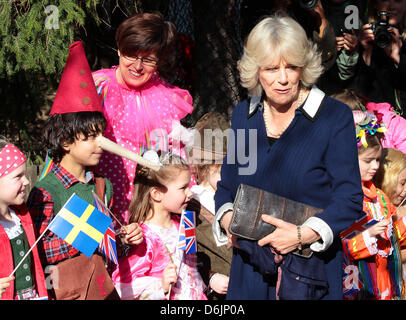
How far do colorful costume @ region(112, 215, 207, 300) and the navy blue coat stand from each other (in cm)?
86

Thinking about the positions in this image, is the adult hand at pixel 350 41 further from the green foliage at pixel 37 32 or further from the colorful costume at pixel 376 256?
the green foliage at pixel 37 32

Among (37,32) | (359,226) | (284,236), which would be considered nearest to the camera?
(284,236)

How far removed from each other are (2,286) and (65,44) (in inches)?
77.5

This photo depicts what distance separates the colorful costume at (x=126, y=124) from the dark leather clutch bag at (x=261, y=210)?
1.27 m

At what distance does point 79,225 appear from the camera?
109 inches

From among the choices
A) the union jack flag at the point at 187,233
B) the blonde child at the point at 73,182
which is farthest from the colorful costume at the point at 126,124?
the union jack flag at the point at 187,233

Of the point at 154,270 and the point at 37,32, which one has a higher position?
the point at 37,32

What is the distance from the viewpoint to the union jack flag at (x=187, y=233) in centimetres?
322

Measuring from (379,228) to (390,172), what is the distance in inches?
29.1

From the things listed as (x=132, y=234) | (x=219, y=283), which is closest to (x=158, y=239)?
(x=132, y=234)

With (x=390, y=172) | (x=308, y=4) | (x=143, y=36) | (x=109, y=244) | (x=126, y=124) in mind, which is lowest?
(x=109, y=244)

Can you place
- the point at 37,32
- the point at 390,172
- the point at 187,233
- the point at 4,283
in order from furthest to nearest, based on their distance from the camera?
the point at 390,172 < the point at 37,32 < the point at 187,233 < the point at 4,283

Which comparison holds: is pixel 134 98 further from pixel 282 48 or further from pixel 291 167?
pixel 291 167

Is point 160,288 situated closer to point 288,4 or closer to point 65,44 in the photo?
point 65,44
